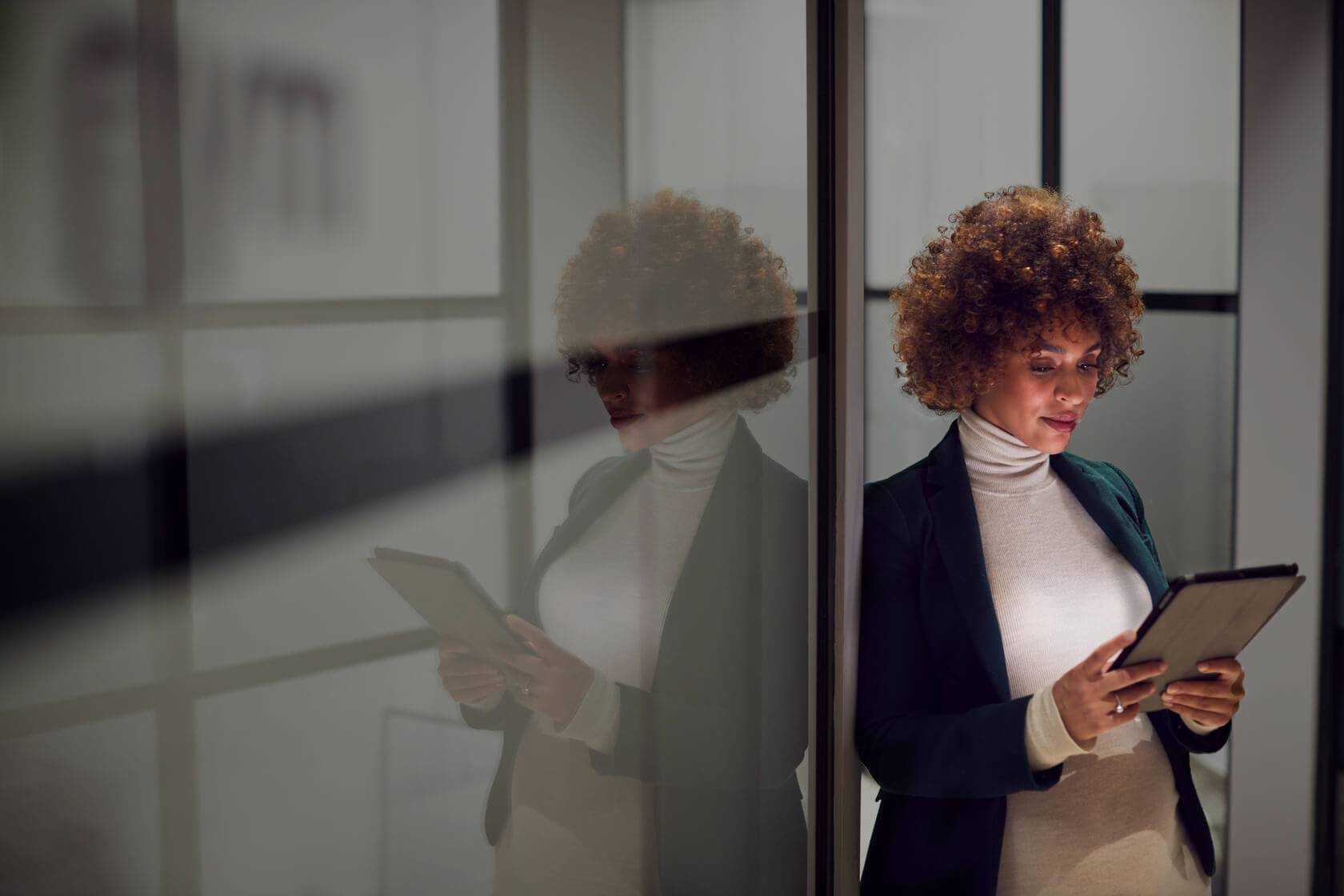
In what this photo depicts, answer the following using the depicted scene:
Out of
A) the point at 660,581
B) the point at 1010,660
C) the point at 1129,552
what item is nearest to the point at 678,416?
the point at 660,581

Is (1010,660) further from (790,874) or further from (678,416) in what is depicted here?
(678,416)

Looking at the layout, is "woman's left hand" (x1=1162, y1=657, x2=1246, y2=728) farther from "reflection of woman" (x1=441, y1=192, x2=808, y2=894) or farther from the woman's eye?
the woman's eye

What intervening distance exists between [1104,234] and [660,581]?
103 centimetres

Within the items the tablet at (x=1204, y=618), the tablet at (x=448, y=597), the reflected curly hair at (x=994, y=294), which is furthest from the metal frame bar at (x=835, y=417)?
the tablet at (x=448, y=597)

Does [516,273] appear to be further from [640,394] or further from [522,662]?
[522,662]

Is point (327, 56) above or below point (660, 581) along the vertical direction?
above

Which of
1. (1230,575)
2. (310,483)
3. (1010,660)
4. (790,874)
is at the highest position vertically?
(310,483)

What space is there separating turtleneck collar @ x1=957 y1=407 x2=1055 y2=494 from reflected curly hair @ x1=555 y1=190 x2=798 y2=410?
357 mm

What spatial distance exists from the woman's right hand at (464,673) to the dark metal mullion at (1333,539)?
1.72 m

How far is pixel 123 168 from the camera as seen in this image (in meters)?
0.96

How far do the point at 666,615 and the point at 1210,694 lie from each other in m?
1.00

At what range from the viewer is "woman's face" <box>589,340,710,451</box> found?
1.43 m

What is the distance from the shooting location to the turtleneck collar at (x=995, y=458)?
6.17 feet

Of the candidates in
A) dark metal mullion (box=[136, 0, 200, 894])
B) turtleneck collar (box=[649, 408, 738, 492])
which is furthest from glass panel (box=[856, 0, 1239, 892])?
dark metal mullion (box=[136, 0, 200, 894])
